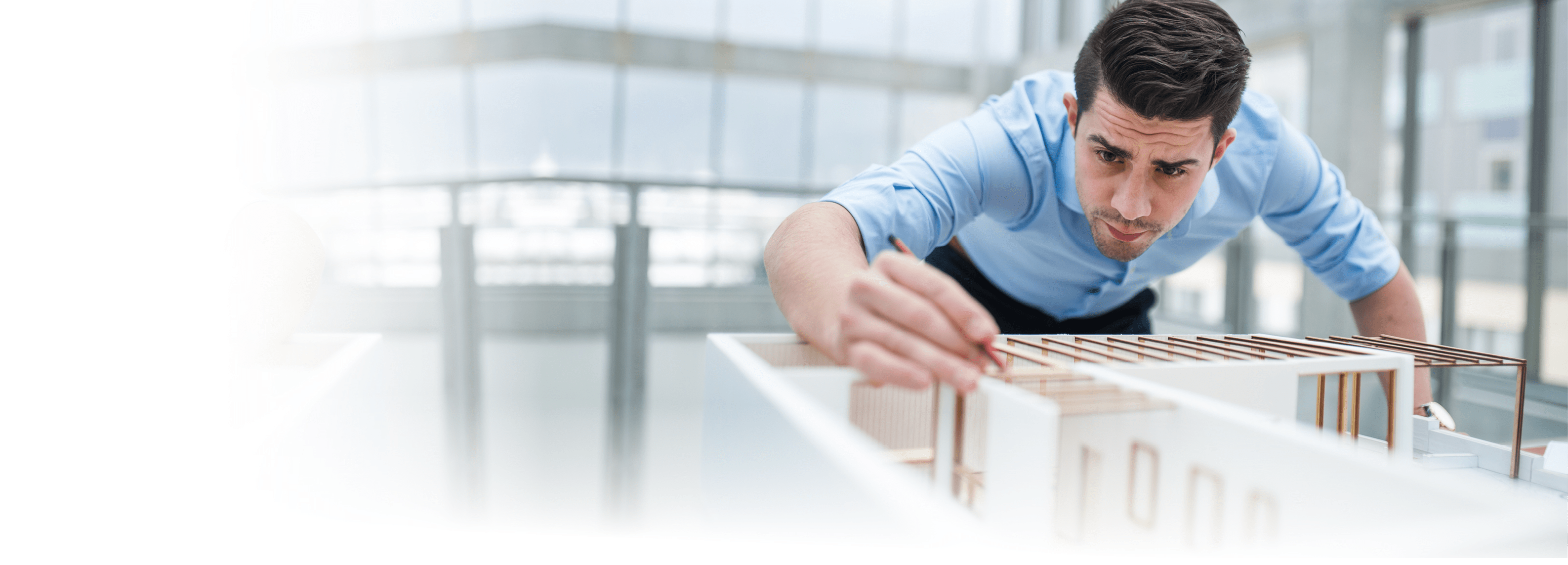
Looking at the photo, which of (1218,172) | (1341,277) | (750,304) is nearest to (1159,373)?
(1218,172)

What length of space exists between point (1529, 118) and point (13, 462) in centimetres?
502

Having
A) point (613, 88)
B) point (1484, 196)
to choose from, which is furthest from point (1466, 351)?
point (613, 88)

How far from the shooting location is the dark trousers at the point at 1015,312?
1.70 metres

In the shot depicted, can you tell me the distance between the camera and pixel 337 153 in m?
6.70

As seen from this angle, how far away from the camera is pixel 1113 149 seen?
109 centimetres

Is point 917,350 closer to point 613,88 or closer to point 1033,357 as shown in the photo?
point 1033,357

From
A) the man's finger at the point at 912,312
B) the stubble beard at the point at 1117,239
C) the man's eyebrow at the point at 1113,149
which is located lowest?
the man's finger at the point at 912,312

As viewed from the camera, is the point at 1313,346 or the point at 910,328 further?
the point at 1313,346

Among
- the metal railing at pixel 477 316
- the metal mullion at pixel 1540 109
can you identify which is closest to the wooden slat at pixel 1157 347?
the metal railing at pixel 477 316

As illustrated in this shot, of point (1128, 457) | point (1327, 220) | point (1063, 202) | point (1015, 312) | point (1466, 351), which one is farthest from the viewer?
point (1015, 312)

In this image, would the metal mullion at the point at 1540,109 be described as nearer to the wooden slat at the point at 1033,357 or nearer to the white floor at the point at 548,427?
the white floor at the point at 548,427

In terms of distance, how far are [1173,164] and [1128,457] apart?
0.68 meters

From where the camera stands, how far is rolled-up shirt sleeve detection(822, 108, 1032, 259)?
3.59 feet

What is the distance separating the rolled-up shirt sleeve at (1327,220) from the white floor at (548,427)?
1.87 metres
